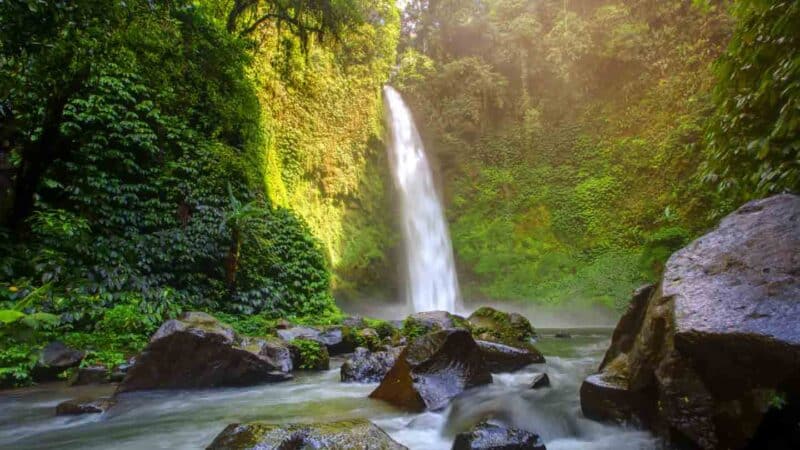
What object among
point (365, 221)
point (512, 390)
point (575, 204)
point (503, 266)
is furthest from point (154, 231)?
point (575, 204)

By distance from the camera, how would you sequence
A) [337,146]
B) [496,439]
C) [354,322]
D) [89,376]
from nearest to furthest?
[496,439] < [89,376] < [354,322] < [337,146]

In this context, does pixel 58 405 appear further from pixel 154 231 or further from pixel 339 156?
pixel 339 156

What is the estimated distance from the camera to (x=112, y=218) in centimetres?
864

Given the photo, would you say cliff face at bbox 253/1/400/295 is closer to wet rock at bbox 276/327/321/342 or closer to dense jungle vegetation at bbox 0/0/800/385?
dense jungle vegetation at bbox 0/0/800/385

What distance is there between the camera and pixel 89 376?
603cm

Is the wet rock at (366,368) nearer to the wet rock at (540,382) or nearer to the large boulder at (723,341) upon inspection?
the wet rock at (540,382)

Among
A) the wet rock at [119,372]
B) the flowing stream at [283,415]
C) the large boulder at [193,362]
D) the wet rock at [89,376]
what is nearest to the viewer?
the flowing stream at [283,415]

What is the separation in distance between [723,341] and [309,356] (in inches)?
211

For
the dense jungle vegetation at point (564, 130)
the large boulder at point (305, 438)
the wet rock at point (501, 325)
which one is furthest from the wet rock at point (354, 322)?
the dense jungle vegetation at point (564, 130)

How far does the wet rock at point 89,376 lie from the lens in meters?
5.98

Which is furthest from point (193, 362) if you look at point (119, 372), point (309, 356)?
point (309, 356)

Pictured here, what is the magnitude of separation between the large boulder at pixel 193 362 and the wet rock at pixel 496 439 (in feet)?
11.1

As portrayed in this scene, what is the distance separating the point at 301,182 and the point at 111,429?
34.3ft

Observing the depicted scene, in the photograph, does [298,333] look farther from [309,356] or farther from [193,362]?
[193,362]
